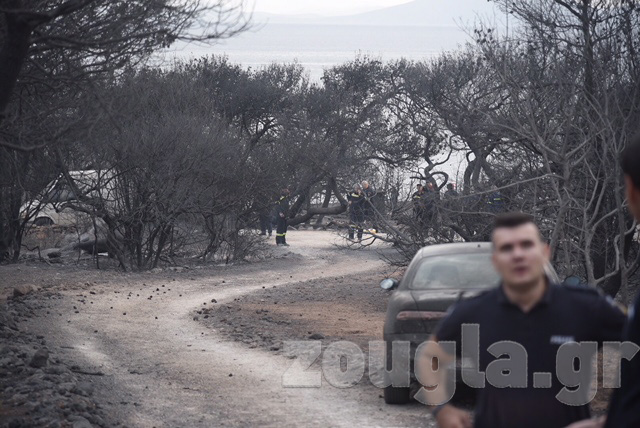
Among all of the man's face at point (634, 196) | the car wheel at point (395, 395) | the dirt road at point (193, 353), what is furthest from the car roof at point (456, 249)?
the man's face at point (634, 196)

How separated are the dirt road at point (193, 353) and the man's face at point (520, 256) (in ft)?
17.4

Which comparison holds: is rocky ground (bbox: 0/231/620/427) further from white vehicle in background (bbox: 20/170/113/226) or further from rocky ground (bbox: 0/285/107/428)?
white vehicle in background (bbox: 20/170/113/226)

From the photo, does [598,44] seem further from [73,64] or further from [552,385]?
[552,385]

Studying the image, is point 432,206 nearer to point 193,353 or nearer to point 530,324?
point 193,353

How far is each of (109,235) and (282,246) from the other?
9.53 m

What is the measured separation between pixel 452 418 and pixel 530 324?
46 centimetres

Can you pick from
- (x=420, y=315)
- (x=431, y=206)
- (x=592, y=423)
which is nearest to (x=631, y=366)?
(x=592, y=423)

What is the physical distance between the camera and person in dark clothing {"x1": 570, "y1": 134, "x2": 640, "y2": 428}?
326cm

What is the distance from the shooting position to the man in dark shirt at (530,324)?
12.3ft

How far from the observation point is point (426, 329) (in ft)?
29.6

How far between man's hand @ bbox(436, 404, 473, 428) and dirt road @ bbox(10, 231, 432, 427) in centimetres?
495

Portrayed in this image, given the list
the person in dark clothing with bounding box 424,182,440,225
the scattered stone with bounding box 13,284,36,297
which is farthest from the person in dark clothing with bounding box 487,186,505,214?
the scattered stone with bounding box 13,284,36,297

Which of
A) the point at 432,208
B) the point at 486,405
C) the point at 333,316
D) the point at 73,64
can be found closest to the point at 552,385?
the point at 486,405

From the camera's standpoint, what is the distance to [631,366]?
338 centimetres
